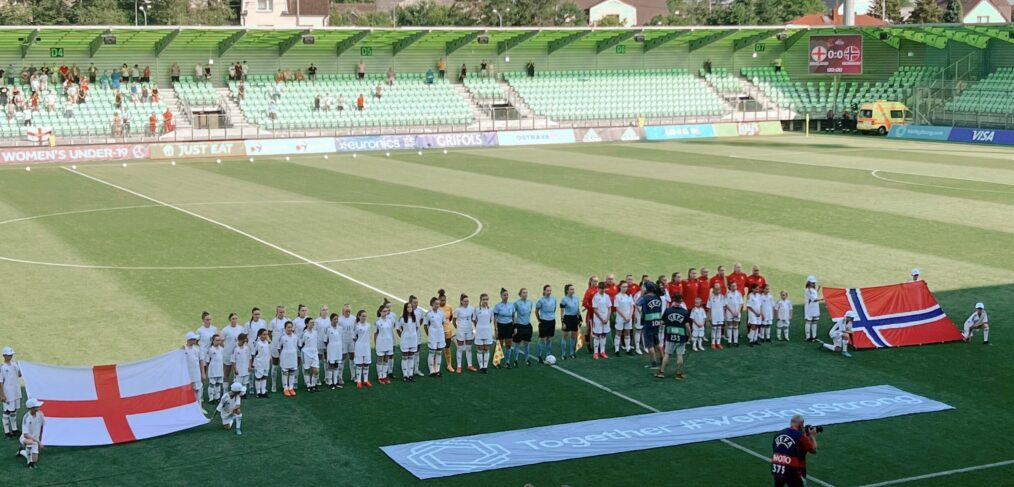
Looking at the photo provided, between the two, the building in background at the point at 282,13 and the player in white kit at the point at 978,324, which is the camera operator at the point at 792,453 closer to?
the player in white kit at the point at 978,324

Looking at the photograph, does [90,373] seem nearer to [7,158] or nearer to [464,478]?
[464,478]

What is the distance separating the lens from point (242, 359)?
64.6 feet

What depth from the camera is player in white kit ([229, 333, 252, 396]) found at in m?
19.7

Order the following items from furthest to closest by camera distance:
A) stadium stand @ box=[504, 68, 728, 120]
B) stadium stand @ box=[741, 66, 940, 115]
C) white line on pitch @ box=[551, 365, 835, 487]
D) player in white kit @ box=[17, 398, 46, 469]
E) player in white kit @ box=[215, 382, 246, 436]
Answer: stadium stand @ box=[741, 66, 940, 115], stadium stand @ box=[504, 68, 728, 120], player in white kit @ box=[215, 382, 246, 436], player in white kit @ box=[17, 398, 46, 469], white line on pitch @ box=[551, 365, 835, 487]

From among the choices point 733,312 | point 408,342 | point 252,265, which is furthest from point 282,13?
point 408,342

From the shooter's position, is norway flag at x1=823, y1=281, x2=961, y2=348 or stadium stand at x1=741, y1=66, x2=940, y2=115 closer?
norway flag at x1=823, y1=281, x2=961, y2=348

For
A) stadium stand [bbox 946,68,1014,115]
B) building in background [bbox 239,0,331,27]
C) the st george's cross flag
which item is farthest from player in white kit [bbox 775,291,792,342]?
building in background [bbox 239,0,331,27]

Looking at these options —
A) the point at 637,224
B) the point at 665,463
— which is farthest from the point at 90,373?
the point at 637,224

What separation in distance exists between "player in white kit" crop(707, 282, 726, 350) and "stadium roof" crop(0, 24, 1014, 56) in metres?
49.5

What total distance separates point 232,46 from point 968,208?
47.1m

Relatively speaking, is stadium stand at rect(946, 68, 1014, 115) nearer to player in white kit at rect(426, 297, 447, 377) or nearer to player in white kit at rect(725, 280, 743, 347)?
player in white kit at rect(725, 280, 743, 347)

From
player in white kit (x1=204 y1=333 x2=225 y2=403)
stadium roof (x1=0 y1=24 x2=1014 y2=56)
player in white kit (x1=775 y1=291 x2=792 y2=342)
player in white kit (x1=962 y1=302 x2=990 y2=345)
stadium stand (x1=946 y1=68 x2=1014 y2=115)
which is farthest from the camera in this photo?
stadium stand (x1=946 y1=68 x2=1014 y2=115)

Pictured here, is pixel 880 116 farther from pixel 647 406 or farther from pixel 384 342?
pixel 384 342

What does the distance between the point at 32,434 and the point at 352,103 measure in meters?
56.8
